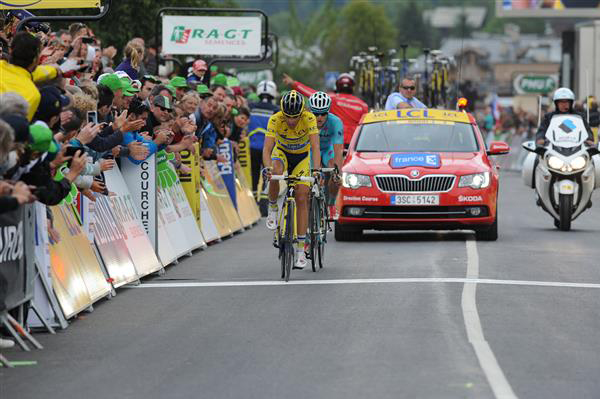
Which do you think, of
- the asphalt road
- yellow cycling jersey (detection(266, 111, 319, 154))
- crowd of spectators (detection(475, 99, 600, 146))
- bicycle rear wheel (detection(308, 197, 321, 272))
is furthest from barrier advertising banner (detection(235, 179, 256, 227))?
crowd of spectators (detection(475, 99, 600, 146))

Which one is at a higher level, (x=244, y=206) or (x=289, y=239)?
(x=289, y=239)

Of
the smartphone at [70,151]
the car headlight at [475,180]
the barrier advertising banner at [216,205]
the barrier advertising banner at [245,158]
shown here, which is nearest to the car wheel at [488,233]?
the car headlight at [475,180]

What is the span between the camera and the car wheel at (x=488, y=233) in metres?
18.8

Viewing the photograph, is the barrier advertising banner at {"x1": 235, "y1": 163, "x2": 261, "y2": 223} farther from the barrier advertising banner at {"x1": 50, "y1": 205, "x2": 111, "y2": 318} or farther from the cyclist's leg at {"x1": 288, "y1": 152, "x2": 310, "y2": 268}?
the barrier advertising banner at {"x1": 50, "y1": 205, "x2": 111, "y2": 318}

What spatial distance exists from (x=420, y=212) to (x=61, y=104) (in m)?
8.46

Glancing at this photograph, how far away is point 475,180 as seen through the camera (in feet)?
61.5

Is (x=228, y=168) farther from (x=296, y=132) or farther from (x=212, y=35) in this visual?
(x=296, y=132)

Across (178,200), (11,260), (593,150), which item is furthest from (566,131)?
(11,260)

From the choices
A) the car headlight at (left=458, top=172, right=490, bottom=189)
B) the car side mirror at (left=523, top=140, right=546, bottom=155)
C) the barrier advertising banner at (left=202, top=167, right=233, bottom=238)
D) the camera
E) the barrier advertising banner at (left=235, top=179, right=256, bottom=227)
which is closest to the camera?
the camera

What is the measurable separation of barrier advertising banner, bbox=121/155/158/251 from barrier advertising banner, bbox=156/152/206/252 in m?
0.39

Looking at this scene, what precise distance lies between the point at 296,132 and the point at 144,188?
1817 mm

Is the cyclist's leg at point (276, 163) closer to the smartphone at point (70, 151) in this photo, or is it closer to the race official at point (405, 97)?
the smartphone at point (70, 151)

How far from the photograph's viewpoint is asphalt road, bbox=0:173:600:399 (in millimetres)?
8422

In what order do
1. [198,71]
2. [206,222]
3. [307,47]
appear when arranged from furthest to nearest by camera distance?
[307,47] → [198,71] → [206,222]
